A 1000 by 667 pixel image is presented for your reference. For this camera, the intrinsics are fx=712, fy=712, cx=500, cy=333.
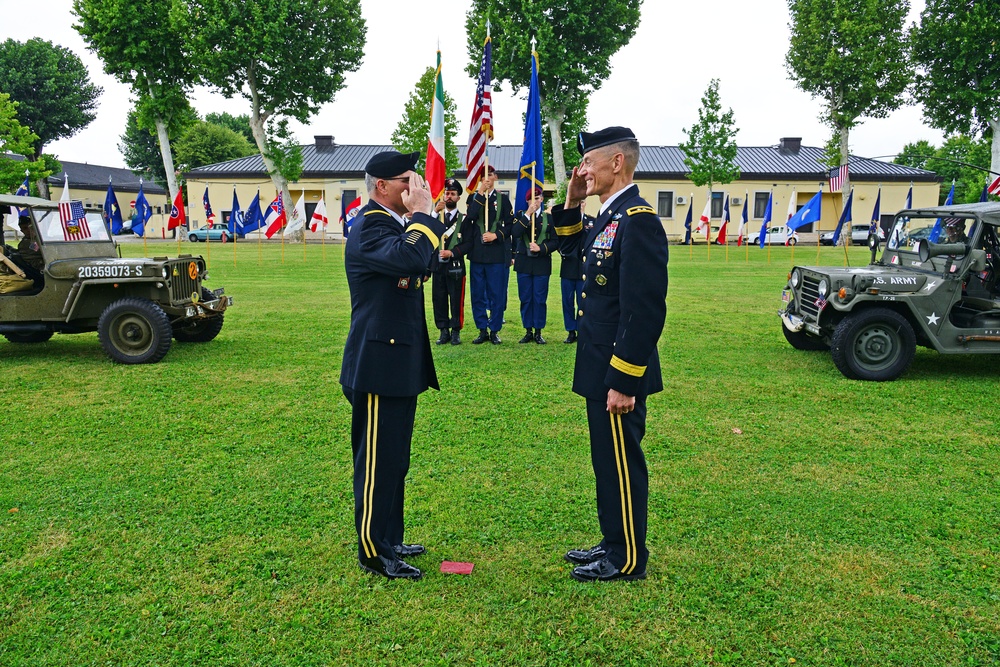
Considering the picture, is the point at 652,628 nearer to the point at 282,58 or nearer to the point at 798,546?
the point at 798,546

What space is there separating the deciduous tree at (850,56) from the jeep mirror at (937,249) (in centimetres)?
3072

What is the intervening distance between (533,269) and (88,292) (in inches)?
210

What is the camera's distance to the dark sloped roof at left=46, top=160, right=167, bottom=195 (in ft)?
210

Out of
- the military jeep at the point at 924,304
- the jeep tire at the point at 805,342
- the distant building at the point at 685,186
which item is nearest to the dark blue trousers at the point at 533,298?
the jeep tire at the point at 805,342

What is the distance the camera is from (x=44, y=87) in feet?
173

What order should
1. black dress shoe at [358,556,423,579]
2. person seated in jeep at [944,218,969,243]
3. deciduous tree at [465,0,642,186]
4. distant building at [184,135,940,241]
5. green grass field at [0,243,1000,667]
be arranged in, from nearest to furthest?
1. green grass field at [0,243,1000,667]
2. black dress shoe at [358,556,423,579]
3. person seated in jeep at [944,218,969,243]
4. deciduous tree at [465,0,642,186]
5. distant building at [184,135,940,241]

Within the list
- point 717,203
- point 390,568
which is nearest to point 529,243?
point 390,568

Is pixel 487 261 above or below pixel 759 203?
below

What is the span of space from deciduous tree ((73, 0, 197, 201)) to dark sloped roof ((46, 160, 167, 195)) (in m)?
26.2

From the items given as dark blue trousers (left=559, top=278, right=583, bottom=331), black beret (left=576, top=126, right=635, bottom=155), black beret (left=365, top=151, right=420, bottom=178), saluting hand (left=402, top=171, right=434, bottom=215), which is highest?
black beret (left=576, top=126, right=635, bottom=155)

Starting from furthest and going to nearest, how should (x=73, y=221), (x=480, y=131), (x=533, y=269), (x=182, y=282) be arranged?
1. (x=533, y=269)
2. (x=73, y=221)
3. (x=182, y=282)
4. (x=480, y=131)

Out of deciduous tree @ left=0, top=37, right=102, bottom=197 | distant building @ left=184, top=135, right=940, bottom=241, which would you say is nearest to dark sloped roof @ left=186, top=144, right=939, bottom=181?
distant building @ left=184, top=135, right=940, bottom=241

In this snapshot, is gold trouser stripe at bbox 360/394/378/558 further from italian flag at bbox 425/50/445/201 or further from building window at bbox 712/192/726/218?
building window at bbox 712/192/726/218

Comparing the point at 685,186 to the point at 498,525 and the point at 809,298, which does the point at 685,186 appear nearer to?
the point at 809,298
